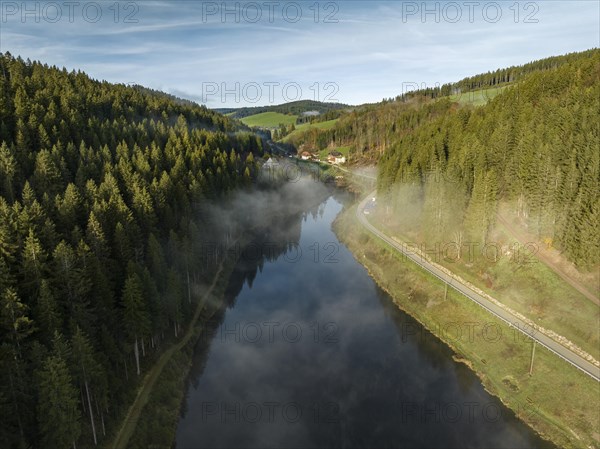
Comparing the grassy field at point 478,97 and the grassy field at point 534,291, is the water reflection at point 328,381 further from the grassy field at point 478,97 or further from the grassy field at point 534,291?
the grassy field at point 478,97

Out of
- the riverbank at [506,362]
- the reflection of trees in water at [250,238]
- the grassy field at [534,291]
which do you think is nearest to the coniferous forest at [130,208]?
the reflection of trees in water at [250,238]

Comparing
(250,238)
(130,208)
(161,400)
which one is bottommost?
(161,400)

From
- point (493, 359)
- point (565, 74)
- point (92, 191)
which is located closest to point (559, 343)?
point (493, 359)

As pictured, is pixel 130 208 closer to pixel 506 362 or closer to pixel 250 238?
pixel 250 238

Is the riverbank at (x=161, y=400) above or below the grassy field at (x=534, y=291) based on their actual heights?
below

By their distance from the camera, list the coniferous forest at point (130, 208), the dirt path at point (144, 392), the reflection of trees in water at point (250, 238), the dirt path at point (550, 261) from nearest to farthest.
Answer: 1. the coniferous forest at point (130, 208)
2. the dirt path at point (144, 392)
3. the dirt path at point (550, 261)
4. the reflection of trees in water at point (250, 238)

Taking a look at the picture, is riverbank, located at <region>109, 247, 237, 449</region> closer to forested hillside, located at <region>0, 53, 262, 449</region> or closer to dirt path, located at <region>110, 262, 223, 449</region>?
dirt path, located at <region>110, 262, 223, 449</region>

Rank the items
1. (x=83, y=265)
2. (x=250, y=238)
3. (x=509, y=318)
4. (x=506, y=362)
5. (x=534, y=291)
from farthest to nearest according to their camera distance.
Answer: (x=250, y=238)
(x=534, y=291)
(x=509, y=318)
(x=506, y=362)
(x=83, y=265)

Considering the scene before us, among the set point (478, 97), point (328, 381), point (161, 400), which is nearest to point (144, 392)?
point (161, 400)
